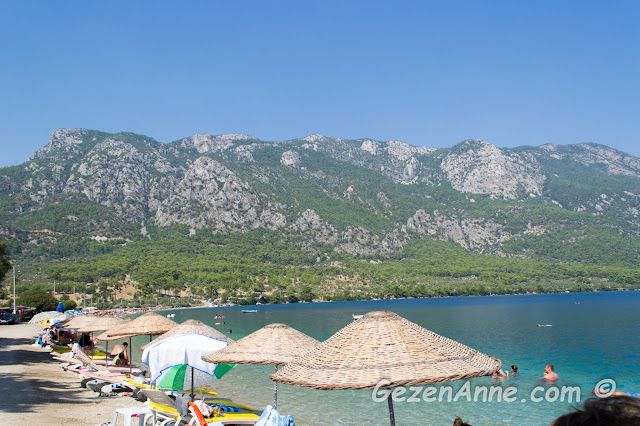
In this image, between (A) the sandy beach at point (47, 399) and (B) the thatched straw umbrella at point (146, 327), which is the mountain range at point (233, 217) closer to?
(A) the sandy beach at point (47, 399)

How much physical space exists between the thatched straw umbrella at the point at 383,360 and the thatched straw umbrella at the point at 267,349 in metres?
3.44

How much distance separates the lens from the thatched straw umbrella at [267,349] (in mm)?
10055

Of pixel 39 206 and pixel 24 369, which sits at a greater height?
pixel 39 206

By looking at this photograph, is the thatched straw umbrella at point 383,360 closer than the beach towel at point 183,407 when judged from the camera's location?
Yes

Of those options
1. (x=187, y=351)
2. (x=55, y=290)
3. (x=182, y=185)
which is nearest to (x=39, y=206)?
(x=182, y=185)

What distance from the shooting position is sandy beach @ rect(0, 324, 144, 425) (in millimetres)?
12266

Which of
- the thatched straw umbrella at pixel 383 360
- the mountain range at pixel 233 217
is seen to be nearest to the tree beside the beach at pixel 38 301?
the thatched straw umbrella at pixel 383 360

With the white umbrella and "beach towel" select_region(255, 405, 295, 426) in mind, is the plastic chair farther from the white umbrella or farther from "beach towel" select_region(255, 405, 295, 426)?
"beach towel" select_region(255, 405, 295, 426)

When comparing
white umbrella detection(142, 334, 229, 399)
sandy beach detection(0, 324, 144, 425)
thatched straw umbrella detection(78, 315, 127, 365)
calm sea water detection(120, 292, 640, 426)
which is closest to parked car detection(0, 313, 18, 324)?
calm sea water detection(120, 292, 640, 426)

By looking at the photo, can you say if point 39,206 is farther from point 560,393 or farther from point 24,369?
point 560,393

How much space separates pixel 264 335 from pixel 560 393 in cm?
1677

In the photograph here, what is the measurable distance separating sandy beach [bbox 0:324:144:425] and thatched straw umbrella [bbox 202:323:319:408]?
14.7 feet

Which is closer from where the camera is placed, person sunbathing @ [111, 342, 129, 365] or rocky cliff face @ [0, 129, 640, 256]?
person sunbathing @ [111, 342, 129, 365]

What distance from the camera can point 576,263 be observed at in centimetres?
17175
